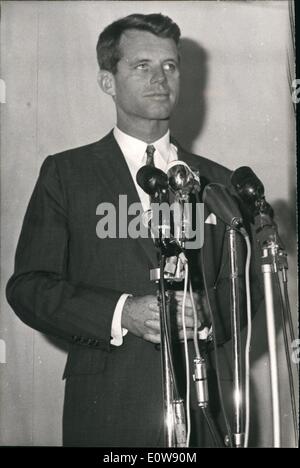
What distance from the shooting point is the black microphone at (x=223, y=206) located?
4.61ft

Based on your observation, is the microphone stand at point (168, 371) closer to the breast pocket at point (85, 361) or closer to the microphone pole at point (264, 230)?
the microphone pole at point (264, 230)

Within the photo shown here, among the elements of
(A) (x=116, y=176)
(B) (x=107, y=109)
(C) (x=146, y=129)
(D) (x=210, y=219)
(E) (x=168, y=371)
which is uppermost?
(B) (x=107, y=109)

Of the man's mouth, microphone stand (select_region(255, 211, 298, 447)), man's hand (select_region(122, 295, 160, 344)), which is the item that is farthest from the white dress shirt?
microphone stand (select_region(255, 211, 298, 447))

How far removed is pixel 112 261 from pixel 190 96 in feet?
2.07

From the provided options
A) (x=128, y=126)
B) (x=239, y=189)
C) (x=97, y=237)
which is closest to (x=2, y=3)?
(x=128, y=126)

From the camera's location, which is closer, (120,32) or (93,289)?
(93,289)

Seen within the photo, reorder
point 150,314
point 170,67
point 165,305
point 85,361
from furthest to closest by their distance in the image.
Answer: point 170,67 → point 85,361 → point 150,314 → point 165,305

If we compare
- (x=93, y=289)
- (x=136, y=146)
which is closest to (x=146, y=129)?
(x=136, y=146)

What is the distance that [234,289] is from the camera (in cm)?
140

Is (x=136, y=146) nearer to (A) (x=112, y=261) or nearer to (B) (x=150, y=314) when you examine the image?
(A) (x=112, y=261)

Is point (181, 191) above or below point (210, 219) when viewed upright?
below

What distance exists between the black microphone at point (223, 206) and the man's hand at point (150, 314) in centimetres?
26

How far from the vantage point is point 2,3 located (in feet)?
7.09
